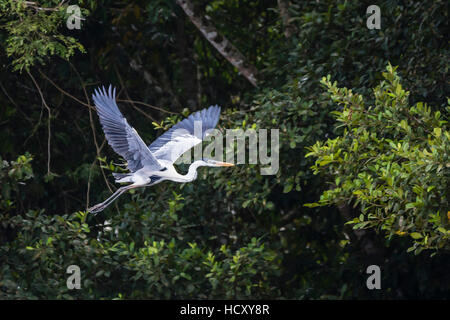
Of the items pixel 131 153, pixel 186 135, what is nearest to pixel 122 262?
pixel 186 135

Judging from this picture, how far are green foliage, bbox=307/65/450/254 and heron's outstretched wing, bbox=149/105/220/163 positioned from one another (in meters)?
0.81

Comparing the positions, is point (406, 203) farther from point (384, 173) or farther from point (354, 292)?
point (354, 292)

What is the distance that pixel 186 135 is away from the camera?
6.70m

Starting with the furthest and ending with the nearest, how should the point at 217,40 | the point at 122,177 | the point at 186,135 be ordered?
the point at 217,40
the point at 186,135
the point at 122,177

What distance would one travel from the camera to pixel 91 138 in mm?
9523

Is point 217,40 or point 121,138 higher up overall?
point 217,40

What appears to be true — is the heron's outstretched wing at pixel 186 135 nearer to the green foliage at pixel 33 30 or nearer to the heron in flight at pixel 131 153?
the heron in flight at pixel 131 153

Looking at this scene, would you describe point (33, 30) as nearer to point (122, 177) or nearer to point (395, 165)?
point (122, 177)

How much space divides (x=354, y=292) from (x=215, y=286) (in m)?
1.86

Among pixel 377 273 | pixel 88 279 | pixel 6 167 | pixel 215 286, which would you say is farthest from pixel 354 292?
pixel 6 167

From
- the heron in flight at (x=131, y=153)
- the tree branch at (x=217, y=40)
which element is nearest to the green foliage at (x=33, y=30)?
the tree branch at (x=217, y=40)

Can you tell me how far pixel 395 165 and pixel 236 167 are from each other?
6.99 feet

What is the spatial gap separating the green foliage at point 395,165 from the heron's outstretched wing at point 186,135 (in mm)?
814

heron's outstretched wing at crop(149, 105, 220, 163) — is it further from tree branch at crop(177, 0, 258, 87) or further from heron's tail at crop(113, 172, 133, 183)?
tree branch at crop(177, 0, 258, 87)
